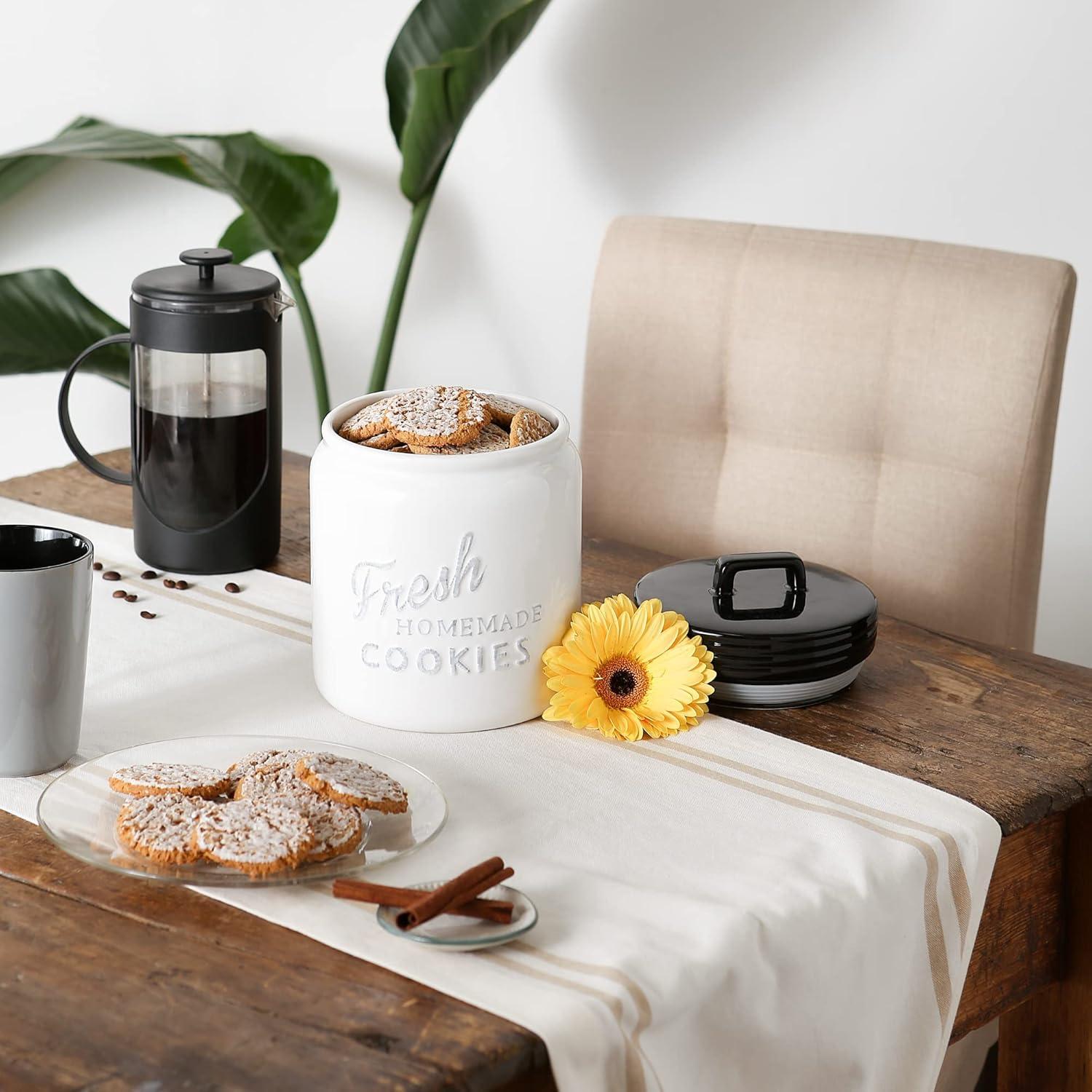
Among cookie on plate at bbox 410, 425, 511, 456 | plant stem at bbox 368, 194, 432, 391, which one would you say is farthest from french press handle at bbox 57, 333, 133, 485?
plant stem at bbox 368, 194, 432, 391

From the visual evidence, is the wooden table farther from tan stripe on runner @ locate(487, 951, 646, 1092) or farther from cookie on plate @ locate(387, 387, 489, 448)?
cookie on plate @ locate(387, 387, 489, 448)

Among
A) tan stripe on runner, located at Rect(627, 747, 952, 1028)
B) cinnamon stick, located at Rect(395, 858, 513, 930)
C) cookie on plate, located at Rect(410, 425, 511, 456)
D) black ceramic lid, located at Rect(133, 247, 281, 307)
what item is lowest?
tan stripe on runner, located at Rect(627, 747, 952, 1028)

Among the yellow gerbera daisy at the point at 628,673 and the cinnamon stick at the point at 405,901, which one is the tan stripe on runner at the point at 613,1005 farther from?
the yellow gerbera daisy at the point at 628,673

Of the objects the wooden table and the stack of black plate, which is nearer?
the wooden table

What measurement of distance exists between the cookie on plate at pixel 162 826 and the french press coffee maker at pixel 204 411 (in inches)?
17.1

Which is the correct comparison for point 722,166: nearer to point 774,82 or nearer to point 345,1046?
point 774,82

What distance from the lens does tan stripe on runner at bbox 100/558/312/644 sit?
1.04 meters

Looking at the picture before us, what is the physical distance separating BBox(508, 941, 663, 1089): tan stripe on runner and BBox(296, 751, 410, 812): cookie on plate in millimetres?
123

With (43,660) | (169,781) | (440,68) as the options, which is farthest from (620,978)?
(440,68)

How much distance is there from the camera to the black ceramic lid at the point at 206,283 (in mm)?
1086

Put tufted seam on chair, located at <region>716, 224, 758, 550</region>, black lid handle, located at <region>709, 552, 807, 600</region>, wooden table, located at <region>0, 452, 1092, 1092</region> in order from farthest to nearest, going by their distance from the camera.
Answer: tufted seam on chair, located at <region>716, 224, 758, 550</region>
black lid handle, located at <region>709, 552, 807, 600</region>
wooden table, located at <region>0, 452, 1092, 1092</region>

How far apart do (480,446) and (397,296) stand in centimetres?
131

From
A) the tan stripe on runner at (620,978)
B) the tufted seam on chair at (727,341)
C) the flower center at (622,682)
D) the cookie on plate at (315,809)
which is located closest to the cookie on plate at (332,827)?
the cookie on plate at (315,809)

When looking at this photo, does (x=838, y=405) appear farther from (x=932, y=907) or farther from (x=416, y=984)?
(x=416, y=984)
